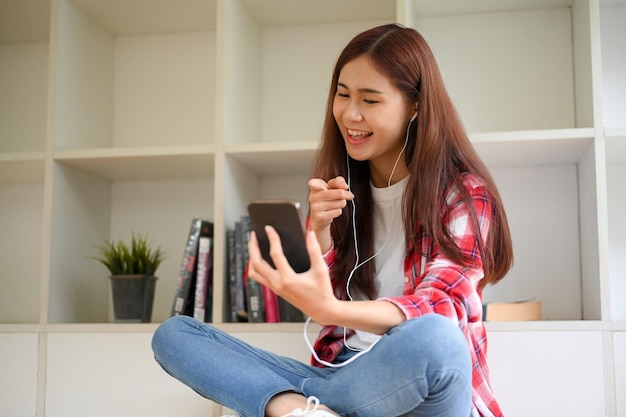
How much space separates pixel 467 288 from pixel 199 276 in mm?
797

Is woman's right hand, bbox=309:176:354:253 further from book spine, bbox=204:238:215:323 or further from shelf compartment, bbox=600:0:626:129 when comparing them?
shelf compartment, bbox=600:0:626:129

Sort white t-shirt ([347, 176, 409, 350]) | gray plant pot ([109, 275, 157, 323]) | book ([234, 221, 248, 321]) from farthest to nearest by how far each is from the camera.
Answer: gray plant pot ([109, 275, 157, 323]) < book ([234, 221, 248, 321]) < white t-shirt ([347, 176, 409, 350])

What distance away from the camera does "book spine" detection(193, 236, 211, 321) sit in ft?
6.23

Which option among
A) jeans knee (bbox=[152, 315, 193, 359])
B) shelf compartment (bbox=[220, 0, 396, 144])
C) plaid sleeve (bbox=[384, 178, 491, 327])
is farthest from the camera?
shelf compartment (bbox=[220, 0, 396, 144])

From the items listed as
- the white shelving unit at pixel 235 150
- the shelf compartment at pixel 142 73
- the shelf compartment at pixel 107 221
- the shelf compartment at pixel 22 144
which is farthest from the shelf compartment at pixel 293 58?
the shelf compartment at pixel 22 144

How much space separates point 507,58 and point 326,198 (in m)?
1.00

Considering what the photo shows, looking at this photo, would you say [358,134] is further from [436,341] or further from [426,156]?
[436,341]

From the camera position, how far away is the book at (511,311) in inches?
72.3

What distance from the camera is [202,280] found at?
1909 millimetres

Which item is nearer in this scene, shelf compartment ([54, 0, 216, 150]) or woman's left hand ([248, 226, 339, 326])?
woman's left hand ([248, 226, 339, 326])

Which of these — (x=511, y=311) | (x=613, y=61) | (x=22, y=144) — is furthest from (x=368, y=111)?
(x=22, y=144)

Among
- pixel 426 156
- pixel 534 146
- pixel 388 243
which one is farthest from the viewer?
pixel 534 146

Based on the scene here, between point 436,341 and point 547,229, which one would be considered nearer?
point 436,341

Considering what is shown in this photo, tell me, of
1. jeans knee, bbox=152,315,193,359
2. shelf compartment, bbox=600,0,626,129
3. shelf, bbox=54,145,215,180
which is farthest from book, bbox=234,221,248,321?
shelf compartment, bbox=600,0,626,129
